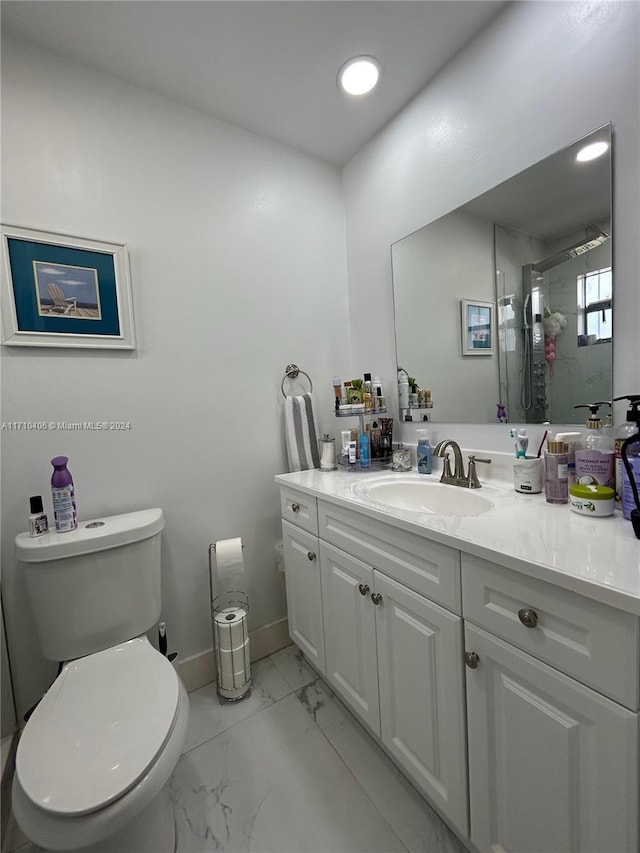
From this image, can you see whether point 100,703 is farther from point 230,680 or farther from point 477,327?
point 477,327

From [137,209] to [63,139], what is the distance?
0.29 m

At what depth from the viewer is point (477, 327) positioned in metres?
1.38

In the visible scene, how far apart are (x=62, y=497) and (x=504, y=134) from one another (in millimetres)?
1935

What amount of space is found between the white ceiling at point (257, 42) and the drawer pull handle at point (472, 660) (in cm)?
192

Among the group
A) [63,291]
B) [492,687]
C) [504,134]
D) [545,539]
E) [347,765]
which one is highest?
[504,134]

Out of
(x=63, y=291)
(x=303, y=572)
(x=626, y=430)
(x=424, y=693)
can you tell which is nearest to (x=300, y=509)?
(x=303, y=572)

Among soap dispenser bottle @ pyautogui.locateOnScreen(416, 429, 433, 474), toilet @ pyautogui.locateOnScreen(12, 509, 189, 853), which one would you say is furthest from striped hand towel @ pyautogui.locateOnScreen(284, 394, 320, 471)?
toilet @ pyautogui.locateOnScreen(12, 509, 189, 853)

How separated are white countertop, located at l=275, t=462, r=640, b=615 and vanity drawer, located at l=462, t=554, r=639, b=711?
4cm

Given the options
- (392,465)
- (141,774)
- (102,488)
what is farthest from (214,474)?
(141,774)

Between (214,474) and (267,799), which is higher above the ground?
(214,474)

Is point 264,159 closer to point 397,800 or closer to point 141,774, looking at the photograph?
point 141,774

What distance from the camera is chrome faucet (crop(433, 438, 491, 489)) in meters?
1.26

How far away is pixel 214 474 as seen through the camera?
1608mm

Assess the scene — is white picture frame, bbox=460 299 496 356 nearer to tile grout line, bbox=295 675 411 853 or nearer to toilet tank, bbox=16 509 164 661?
toilet tank, bbox=16 509 164 661
